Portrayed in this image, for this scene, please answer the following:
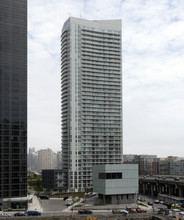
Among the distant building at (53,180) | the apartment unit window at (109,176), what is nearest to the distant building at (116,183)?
the apartment unit window at (109,176)

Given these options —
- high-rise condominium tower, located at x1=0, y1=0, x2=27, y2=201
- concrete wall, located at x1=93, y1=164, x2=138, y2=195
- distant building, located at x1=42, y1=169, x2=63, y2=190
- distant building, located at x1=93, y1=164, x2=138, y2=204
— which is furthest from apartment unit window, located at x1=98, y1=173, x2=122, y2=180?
distant building, located at x1=42, y1=169, x2=63, y2=190

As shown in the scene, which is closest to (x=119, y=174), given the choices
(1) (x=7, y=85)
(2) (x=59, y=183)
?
(1) (x=7, y=85)

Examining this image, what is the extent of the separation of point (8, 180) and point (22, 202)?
29.6 feet

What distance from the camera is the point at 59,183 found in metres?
189

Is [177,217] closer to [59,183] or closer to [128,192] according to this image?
[128,192]

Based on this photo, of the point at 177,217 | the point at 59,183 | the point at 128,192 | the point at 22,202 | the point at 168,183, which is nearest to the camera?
the point at 177,217

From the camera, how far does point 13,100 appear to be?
121188mm

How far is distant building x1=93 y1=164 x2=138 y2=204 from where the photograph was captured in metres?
127

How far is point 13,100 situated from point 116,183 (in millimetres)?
49171

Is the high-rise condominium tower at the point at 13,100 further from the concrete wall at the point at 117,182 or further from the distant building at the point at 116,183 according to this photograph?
the distant building at the point at 116,183

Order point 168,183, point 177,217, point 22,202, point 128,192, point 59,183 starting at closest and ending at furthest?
point 177,217 → point 22,202 → point 128,192 → point 168,183 → point 59,183

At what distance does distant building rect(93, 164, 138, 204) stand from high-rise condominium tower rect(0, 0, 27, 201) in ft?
93.5

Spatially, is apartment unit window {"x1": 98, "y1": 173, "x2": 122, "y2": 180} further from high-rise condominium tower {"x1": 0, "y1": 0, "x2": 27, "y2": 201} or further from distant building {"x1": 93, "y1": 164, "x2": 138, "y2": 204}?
high-rise condominium tower {"x1": 0, "y1": 0, "x2": 27, "y2": 201}

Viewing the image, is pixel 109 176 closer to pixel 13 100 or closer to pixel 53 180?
pixel 13 100
